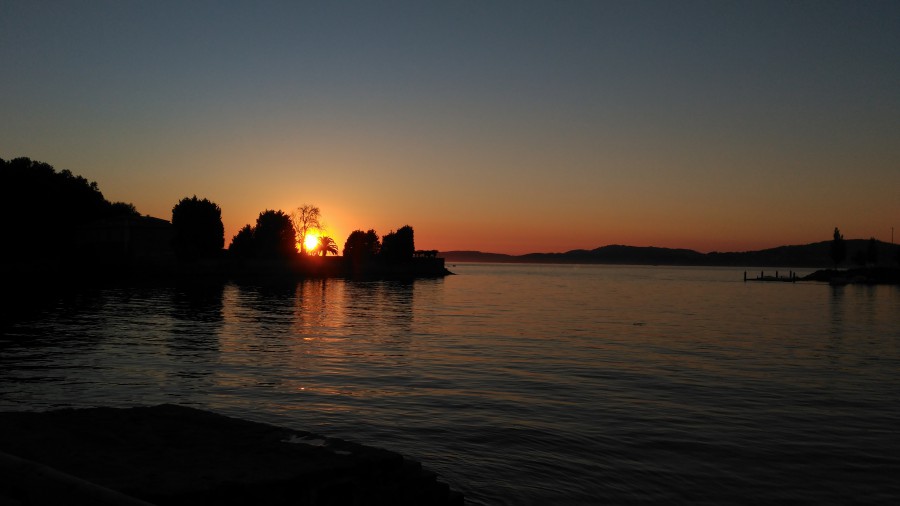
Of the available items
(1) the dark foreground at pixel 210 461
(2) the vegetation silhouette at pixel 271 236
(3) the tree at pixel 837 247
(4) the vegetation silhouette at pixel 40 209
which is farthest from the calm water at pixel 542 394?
(3) the tree at pixel 837 247

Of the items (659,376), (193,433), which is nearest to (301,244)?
(659,376)

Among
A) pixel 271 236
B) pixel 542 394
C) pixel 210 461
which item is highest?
pixel 271 236

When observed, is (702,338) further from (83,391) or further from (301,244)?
(301,244)

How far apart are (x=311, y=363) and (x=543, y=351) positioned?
1100 cm

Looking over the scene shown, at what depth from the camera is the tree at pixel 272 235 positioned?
527 ft

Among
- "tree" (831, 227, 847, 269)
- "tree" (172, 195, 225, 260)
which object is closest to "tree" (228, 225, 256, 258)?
"tree" (172, 195, 225, 260)

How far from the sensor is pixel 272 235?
528 feet

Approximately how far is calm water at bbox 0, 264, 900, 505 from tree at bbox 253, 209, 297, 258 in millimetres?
120569

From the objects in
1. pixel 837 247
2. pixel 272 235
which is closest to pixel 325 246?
pixel 272 235

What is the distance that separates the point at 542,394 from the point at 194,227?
401ft

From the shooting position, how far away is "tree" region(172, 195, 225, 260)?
128500 millimetres

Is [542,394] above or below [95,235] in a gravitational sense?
below

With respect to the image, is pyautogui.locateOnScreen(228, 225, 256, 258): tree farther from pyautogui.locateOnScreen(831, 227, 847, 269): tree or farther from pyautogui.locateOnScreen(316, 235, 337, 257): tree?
pyautogui.locateOnScreen(831, 227, 847, 269): tree

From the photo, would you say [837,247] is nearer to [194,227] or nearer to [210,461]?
[194,227]
